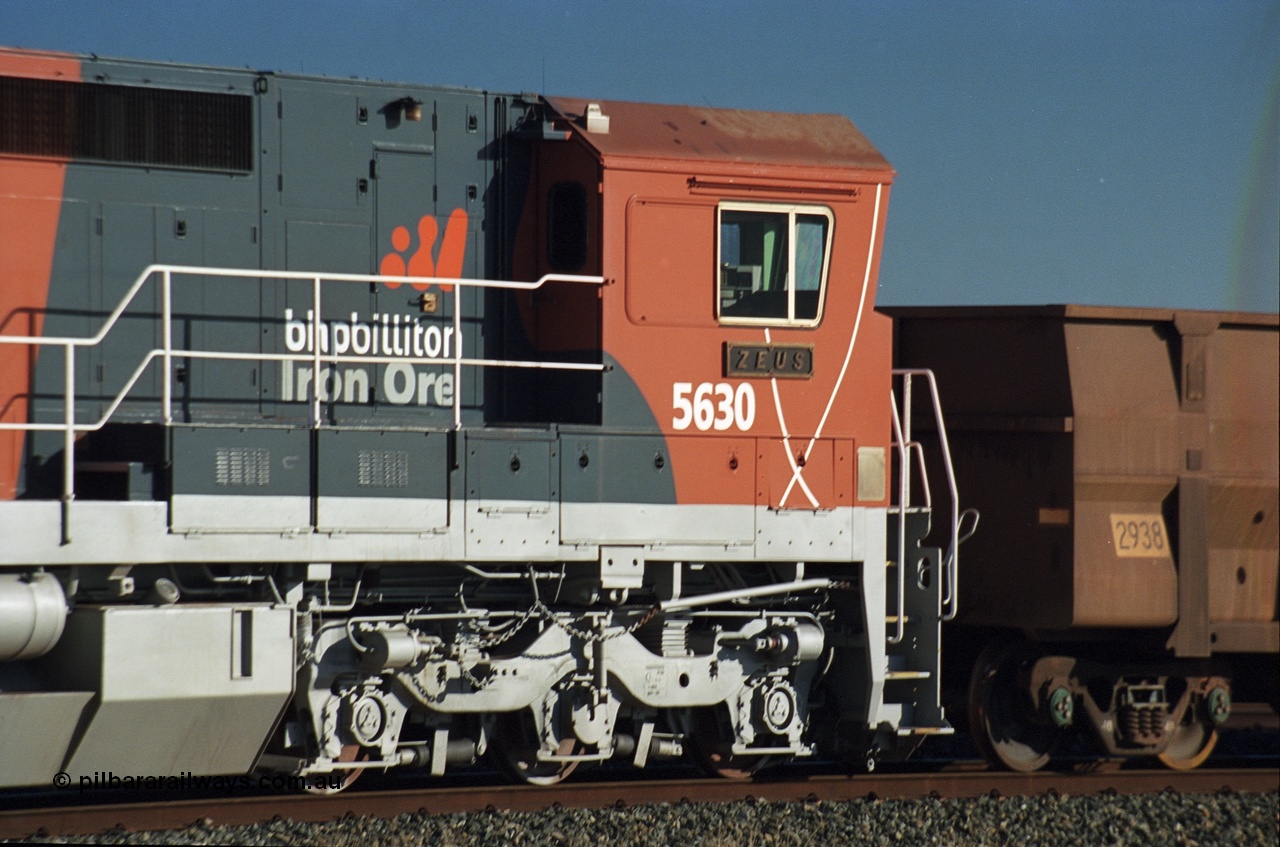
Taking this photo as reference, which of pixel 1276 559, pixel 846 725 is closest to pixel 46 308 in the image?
pixel 846 725

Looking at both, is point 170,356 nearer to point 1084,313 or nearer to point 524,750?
point 524,750

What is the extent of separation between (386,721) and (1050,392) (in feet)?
17.9

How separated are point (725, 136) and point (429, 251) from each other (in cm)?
204

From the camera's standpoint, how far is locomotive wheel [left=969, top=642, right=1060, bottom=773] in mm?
11289

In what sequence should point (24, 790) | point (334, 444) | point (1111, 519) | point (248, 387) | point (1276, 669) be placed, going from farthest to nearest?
point (1276, 669), point (1111, 519), point (24, 790), point (248, 387), point (334, 444)

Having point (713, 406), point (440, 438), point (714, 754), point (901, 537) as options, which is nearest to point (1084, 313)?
point (901, 537)

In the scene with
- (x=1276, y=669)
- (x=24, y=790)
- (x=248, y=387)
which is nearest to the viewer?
(x=248, y=387)

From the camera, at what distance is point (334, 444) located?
832 cm

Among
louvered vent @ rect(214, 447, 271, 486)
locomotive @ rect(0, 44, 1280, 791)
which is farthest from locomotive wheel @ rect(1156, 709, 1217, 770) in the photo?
louvered vent @ rect(214, 447, 271, 486)

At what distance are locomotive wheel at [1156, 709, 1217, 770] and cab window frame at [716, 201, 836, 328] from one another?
484 cm

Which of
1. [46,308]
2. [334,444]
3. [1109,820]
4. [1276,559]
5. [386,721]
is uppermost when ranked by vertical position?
[46,308]

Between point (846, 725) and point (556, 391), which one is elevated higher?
point (556, 391)

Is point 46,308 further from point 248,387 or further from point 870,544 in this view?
point 870,544

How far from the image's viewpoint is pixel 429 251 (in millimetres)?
9703
